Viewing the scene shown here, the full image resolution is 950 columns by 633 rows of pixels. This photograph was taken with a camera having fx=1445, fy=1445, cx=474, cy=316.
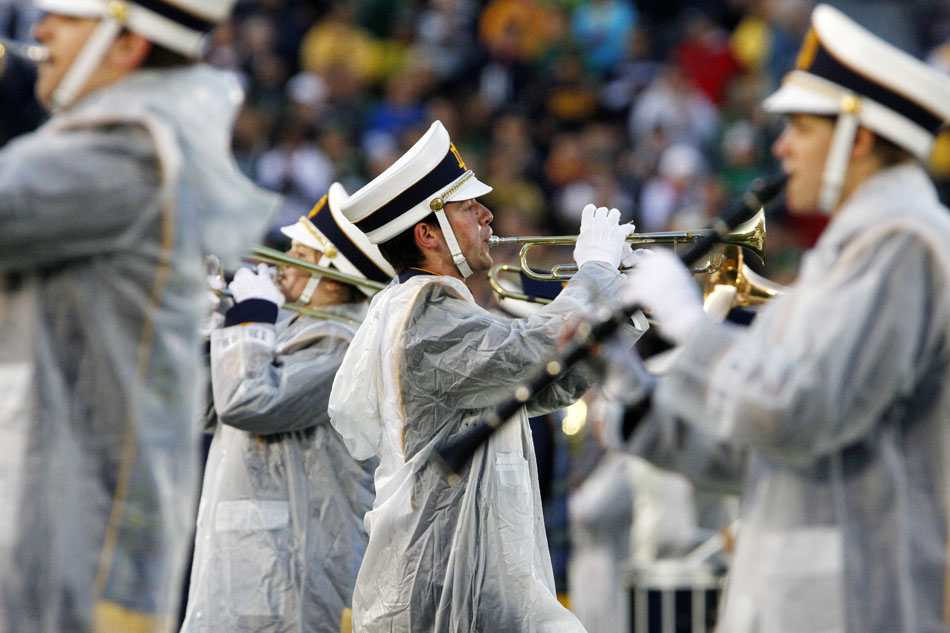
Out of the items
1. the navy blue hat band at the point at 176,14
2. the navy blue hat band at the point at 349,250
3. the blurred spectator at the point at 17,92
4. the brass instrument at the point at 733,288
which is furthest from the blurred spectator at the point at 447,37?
the navy blue hat band at the point at 176,14

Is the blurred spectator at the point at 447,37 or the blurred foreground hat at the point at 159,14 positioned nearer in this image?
the blurred foreground hat at the point at 159,14

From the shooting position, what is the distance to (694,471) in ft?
11.0

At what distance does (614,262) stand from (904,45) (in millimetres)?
11548

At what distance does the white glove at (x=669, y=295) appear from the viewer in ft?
10.5

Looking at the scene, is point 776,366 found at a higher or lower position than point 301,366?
lower

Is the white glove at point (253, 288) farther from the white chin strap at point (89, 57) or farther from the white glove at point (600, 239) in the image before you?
the white chin strap at point (89, 57)

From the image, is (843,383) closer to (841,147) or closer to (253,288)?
(841,147)

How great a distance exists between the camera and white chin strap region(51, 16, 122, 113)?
10.9 feet

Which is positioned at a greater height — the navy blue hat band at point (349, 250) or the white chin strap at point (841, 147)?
the navy blue hat band at point (349, 250)

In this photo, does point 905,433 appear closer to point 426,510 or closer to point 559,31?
point 426,510

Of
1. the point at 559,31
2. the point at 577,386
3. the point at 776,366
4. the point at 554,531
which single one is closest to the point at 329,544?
the point at 577,386

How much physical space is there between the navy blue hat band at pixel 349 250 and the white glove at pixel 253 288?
347 mm

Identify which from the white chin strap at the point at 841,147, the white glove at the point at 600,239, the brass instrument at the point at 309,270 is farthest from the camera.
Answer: the brass instrument at the point at 309,270

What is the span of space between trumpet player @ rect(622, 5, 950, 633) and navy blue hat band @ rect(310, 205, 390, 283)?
2570 millimetres
